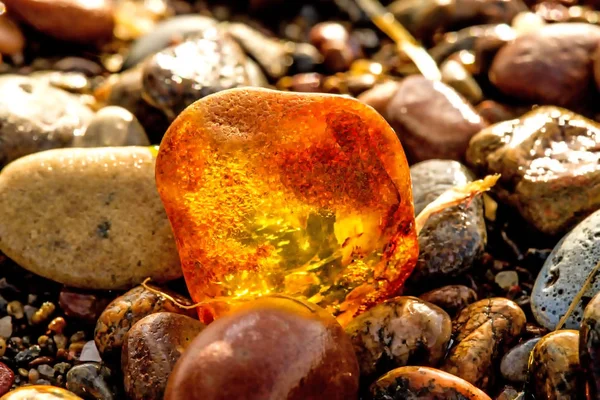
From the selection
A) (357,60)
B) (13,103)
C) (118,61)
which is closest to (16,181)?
(13,103)

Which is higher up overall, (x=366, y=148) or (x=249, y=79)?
(x=366, y=148)

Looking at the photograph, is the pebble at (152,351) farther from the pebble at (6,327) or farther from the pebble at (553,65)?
the pebble at (553,65)

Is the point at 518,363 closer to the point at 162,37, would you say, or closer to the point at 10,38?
the point at 162,37

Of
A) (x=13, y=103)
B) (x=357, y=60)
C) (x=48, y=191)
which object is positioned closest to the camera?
(x=48, y=191)

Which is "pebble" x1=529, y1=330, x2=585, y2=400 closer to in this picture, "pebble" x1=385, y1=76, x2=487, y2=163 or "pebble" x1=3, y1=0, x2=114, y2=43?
"pebble" x1=385, y1=76, x2=487, y2=163

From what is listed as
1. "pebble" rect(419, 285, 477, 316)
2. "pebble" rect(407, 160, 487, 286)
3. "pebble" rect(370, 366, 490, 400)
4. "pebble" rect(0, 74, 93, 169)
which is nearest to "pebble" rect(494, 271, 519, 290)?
"pebble" rect(407, 160, 487, 286)

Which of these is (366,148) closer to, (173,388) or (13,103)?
(173,388)

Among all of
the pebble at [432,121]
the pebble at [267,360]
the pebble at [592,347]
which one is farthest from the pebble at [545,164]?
the pebble at [267,360]

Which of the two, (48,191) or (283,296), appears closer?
(283,296)
